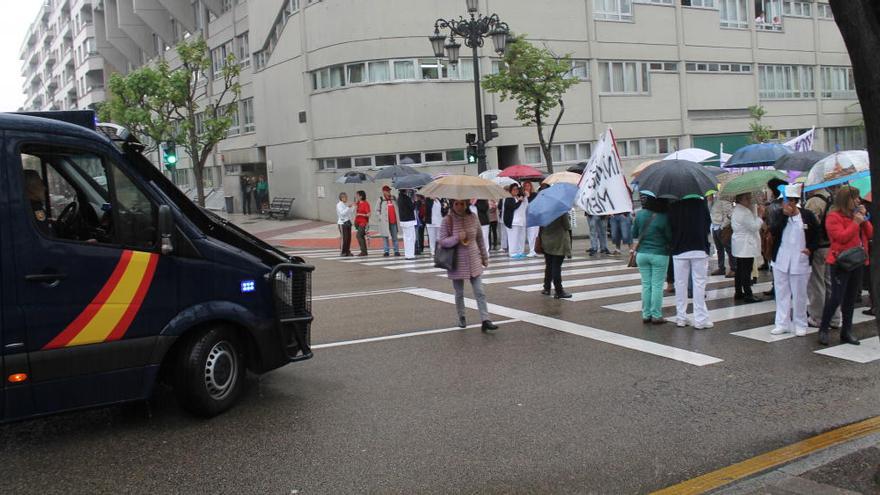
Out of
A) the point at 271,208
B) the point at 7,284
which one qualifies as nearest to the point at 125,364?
the point at 7,284

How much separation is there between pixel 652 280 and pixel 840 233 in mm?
2159

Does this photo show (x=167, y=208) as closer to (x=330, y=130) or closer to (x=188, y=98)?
(x=330, y=130)

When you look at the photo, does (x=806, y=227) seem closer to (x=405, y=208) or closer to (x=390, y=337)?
(x=390, y=337)

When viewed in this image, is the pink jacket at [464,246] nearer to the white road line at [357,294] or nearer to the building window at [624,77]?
the white road line at [357,294]

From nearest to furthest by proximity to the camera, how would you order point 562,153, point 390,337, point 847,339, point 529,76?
point 847,339
point 390,337
point 529,76
point 562,153

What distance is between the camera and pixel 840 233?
773 cm

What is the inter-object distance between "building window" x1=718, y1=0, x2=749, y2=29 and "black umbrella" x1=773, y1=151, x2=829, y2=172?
98.4ft

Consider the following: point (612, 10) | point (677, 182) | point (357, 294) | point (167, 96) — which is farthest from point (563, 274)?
point (167, 96)

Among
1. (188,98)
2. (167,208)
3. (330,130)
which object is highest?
(188,98)

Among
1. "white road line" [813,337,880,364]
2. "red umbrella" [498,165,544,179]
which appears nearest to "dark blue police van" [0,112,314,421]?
"white road line" [813,337,880,364]

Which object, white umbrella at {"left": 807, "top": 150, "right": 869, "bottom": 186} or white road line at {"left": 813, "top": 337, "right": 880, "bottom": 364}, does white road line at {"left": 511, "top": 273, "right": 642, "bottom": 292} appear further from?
white road line at {"left": 813, "top": 337, "right": 880, "bottom": 364}

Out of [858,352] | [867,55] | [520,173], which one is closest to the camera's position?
[867,55]

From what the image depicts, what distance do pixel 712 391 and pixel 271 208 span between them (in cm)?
2984

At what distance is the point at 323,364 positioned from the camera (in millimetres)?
7656
